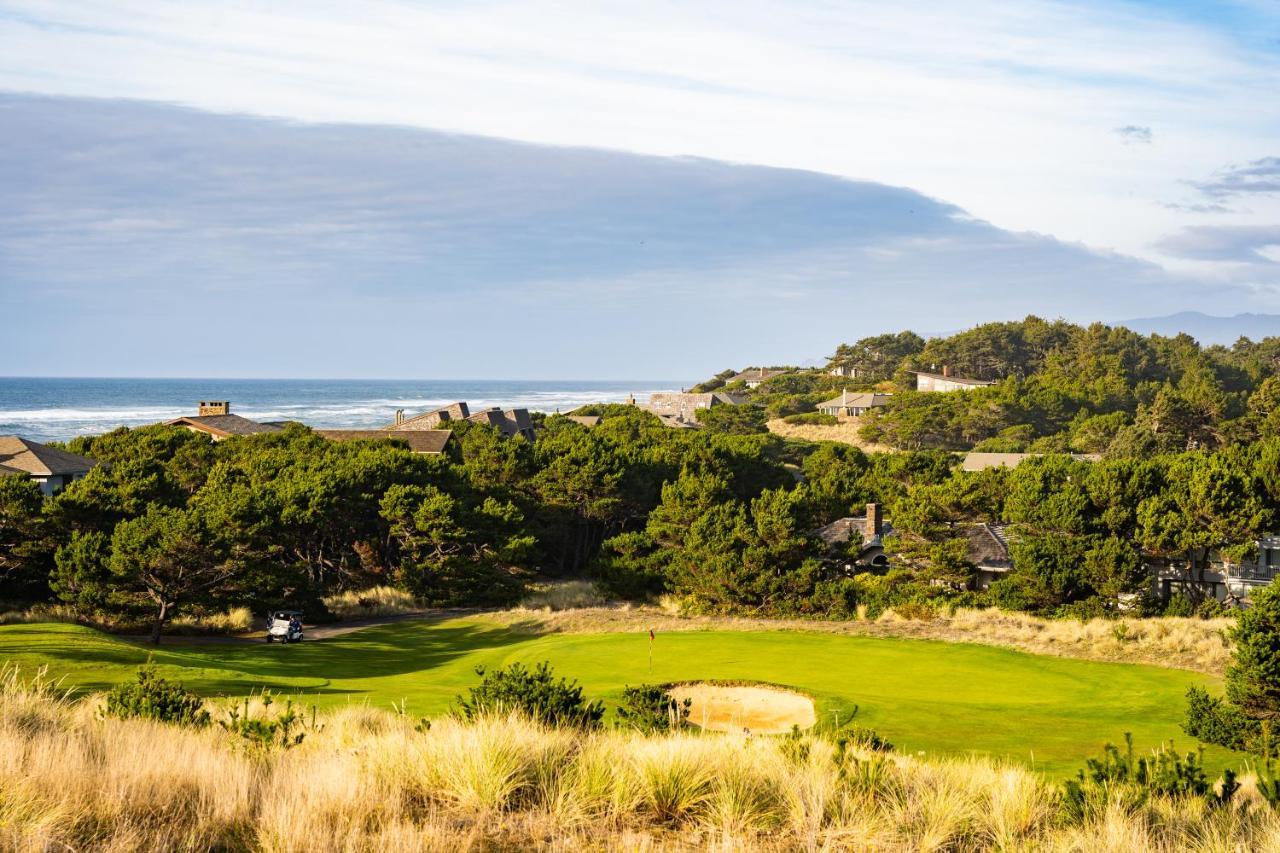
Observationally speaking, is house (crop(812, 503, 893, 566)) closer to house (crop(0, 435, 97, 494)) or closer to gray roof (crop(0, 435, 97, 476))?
house (crop(0, 435, 97, 494))

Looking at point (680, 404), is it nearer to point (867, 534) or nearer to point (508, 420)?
point (508, 420)

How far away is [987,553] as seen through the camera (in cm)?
4244

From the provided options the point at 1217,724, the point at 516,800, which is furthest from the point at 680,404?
the point at 516,800

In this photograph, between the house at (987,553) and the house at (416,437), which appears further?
the house at (416,437)

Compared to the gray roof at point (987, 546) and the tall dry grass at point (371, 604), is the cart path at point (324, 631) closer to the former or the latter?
the tall dry grass at point (371, 604)

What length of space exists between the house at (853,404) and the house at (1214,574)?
68.7 m

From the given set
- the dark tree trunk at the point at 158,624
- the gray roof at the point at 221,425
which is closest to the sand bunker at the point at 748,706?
the dark tree trunk at the point at 158,624

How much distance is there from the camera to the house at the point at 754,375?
549ft

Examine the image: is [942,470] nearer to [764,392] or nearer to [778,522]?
[778,522]

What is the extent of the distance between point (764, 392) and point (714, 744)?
5418 inches

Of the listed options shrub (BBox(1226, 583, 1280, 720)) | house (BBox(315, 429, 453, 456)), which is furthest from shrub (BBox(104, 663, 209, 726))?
house (BBox(315, 429, 453, 456))

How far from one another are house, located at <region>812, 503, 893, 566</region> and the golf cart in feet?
71.9

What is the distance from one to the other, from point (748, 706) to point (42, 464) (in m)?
42.5

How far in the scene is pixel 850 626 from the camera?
3578cm
